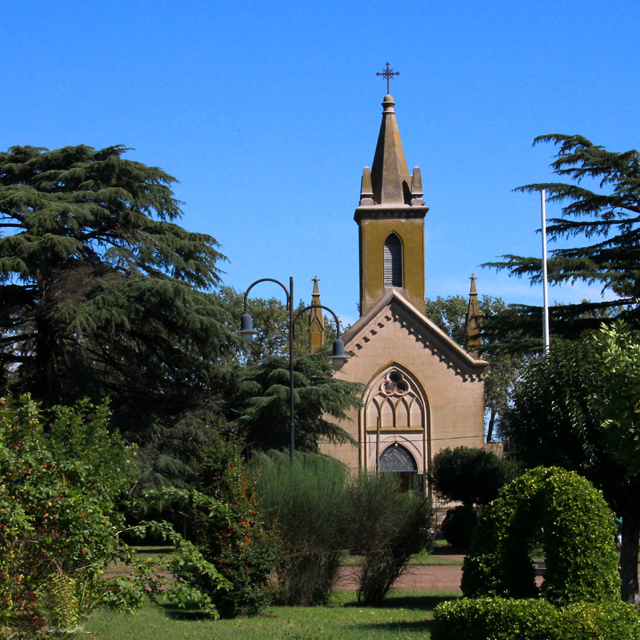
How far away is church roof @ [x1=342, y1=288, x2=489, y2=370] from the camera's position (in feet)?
127

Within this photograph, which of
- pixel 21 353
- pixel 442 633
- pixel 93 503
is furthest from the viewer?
pixel 21 353

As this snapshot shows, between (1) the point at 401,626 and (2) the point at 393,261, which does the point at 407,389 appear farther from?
(1) the point at 401,626

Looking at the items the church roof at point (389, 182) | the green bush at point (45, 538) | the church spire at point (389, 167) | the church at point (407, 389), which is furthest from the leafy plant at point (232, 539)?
the church spire at point (389, 167)

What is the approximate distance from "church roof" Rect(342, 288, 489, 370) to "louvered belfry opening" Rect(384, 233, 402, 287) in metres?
2.14

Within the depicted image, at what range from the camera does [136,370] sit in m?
26.6

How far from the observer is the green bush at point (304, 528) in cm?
1457

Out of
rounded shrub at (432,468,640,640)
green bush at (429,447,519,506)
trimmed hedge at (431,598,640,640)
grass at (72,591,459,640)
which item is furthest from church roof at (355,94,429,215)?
trimmed hedge at (431,598,640,640)

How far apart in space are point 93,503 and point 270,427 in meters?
18.4

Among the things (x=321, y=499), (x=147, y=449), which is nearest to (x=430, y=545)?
(x=321, y=499)

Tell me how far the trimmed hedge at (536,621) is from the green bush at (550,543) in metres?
0.35

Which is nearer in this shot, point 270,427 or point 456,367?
point 270,427

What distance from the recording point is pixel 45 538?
8734 millimetres

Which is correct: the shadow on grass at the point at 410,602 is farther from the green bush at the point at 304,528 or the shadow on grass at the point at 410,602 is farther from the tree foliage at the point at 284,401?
the tree foliage at the point at 284,401

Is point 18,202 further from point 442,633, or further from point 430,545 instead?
point 442,633
